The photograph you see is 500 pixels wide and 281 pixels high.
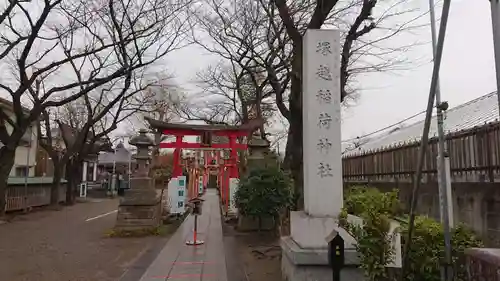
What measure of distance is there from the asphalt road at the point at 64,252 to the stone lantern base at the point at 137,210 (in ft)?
2.90

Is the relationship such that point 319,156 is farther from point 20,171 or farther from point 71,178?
point 20,171

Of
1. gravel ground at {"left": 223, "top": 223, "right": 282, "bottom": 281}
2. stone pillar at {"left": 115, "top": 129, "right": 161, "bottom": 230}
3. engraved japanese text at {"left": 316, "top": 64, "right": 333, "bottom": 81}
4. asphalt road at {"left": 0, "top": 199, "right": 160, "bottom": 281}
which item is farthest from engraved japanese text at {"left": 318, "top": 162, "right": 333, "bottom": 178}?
stone pillar at {"left": 115, "top": 129, "right": 161, "bottom": 230}

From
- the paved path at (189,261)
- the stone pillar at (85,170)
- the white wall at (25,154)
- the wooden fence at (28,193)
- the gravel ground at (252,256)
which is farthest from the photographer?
the stone pillar at (85,170)

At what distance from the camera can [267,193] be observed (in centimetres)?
1236

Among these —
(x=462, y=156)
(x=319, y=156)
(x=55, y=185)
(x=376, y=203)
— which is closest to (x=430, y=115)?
(x=376, y=203)

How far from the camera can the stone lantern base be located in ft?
46.3

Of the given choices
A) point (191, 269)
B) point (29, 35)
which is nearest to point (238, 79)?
point (29, 35)

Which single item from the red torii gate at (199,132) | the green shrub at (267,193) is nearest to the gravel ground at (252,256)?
the green shrub at (267,193)

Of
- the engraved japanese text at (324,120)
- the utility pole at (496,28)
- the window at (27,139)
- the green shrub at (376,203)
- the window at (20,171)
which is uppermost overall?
the window at (27,139)

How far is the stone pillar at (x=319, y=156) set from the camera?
630 centimetres

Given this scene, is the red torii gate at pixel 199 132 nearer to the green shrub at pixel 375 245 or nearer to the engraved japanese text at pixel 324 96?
the engraved japanese text at pixel 324 96

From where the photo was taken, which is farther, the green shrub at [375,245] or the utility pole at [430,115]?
the green shrub at [375,245]

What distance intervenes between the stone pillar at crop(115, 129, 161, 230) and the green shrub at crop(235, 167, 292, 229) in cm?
390

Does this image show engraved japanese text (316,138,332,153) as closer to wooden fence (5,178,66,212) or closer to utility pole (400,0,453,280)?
utility pole (400,0,453,280)
